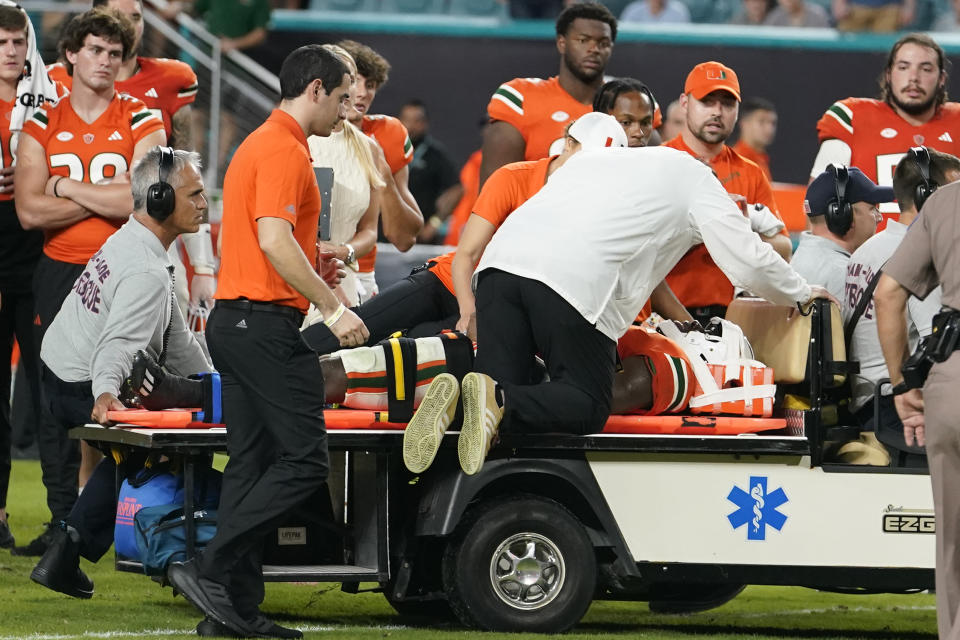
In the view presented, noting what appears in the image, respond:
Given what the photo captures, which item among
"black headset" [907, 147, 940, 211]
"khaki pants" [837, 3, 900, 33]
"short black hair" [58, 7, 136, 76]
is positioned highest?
"khaki pants" [837, 3, 900, 33]

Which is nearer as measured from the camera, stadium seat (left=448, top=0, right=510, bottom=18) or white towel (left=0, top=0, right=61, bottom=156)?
white towel (left=0, top=0, right=61, bottom=156)

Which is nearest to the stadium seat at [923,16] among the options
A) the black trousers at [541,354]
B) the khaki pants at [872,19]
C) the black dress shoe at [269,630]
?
the khaki pants at [872,19]

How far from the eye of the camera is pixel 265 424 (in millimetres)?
5082

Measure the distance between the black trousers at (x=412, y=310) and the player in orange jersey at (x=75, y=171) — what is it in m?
1.22

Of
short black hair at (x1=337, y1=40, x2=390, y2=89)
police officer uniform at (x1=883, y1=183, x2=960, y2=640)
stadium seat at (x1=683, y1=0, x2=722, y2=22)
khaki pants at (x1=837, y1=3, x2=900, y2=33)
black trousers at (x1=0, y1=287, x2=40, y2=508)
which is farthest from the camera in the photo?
stadium seat at (x1=683, y1=0, x2=722, y2=22)

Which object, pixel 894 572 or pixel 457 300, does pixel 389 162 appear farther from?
pixel 894 572

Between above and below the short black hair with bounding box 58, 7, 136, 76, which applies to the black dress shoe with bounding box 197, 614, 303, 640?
below

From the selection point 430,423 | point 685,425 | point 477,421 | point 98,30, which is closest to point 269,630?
point 430,423

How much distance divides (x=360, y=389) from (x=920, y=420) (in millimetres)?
1832

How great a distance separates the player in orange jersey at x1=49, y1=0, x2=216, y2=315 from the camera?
7352 millimetres

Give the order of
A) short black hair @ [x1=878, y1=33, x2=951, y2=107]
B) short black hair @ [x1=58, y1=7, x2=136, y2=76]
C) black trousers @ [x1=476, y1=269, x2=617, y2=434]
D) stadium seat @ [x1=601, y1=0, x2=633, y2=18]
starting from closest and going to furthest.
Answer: black trousers @ [x1=476, y1=269, x2=617, y2=434] → short black hair @ [x1=58, y1=7, x2=136, y2=76] → short black hair @ [x1=878, y1=33, x2=951, y2=107] → stadium seat @ [x1=601, y1=0, x2=633, y2=18]

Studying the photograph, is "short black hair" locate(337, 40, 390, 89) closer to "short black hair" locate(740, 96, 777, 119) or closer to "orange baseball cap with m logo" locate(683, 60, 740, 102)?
"orange baseball cap with m logo" locate(683, 60, 740, 102)

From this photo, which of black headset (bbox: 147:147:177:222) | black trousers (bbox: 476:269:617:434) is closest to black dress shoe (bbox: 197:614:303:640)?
black trousers (bbox: 476:269:617:434)

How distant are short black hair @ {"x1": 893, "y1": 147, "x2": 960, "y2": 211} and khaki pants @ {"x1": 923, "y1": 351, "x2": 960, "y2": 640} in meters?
1.09
